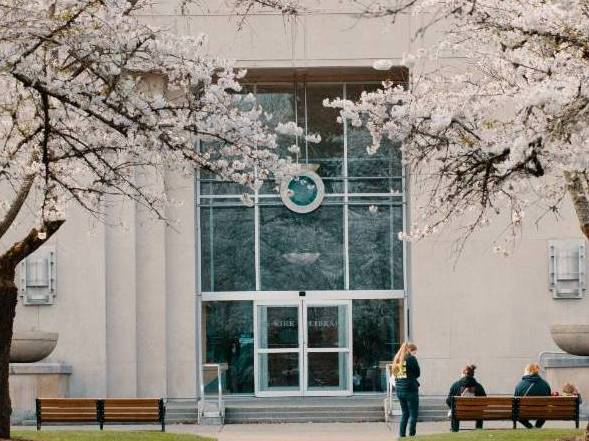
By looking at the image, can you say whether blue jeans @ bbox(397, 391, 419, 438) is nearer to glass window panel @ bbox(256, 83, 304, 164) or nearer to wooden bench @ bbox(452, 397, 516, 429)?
wooden bench @ bbox(452, 397, 516, 429)

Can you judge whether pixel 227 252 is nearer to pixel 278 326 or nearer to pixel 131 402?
pixel 278 326

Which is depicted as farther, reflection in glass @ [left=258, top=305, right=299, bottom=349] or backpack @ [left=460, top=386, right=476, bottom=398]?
reflection in glass @ [left=258, top=305, right=299, bottom=349]

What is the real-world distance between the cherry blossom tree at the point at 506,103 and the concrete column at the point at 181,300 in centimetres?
1306

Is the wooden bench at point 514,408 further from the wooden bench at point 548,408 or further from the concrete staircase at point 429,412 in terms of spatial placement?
the concrete staircase at point 429,412

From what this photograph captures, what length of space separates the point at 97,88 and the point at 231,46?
14.4 metres

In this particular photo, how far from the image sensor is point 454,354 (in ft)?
99.2

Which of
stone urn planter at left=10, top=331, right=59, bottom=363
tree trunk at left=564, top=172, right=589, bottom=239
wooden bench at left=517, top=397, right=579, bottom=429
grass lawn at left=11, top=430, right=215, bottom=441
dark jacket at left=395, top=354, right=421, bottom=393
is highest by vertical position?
tree trunk at left=564, top=172, right=589, bottom=239

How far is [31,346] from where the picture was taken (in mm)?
27156

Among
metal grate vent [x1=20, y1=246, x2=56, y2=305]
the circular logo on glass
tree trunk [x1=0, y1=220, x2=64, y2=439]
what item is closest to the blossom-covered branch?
tree trunk [x1=0, y1=220, x2=64, y2=439]

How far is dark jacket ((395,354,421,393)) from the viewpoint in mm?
22125

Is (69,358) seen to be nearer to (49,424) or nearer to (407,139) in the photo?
(49,424)

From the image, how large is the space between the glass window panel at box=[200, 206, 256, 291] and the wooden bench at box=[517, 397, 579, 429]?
36.0 feet

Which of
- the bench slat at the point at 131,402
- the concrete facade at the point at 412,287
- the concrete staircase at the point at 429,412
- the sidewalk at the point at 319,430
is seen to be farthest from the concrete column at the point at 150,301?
the bench slat at the point at 131,402

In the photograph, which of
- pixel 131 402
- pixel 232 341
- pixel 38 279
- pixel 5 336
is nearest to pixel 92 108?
pixel 5 336
